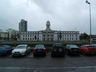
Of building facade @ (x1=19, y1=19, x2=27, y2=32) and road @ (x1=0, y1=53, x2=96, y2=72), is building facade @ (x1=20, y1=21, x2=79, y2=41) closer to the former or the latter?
building facade @ (x1=19, y1=19, x2=27, y2=32)

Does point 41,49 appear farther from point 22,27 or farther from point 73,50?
point 22,27

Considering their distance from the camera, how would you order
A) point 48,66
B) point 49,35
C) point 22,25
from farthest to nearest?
point 22,25, point 49,35, point 48,66

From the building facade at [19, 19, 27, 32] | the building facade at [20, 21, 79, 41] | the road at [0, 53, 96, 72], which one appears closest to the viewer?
the road at [0, 53, 96, 72]

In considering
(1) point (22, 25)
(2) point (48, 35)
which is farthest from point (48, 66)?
(1) point (22, 25)

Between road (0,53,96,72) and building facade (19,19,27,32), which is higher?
building facade (19,19,27,32)

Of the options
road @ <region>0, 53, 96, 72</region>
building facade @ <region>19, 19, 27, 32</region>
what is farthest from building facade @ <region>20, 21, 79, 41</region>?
road @ <region>0, 53, 96, 72</region>

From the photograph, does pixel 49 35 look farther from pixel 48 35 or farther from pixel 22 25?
pixel 22 25

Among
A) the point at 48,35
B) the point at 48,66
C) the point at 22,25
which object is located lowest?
the point at 48,66

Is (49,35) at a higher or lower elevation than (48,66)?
higher

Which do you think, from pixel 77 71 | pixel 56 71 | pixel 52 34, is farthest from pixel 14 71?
pixel 52 34

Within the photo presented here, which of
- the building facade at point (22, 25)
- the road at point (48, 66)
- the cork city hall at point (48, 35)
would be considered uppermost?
the building facade at point (22, 25)

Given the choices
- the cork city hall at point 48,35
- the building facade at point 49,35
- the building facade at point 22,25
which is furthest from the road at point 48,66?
the building facade at point 22,25

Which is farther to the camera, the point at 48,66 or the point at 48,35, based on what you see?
the point at 48,35

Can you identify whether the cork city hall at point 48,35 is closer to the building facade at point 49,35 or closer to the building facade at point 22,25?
the building facade at point 49,35
